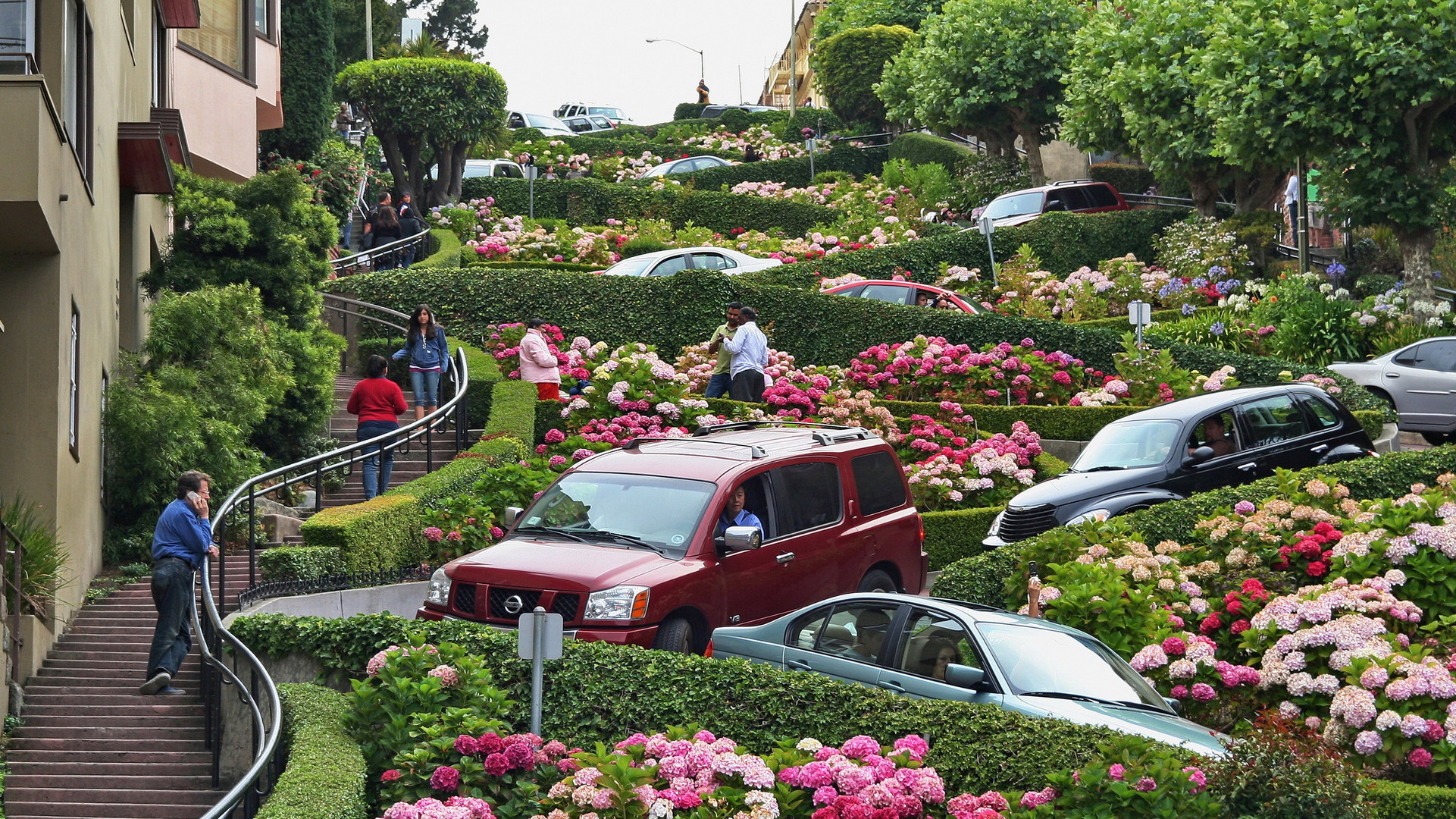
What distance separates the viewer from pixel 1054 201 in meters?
34.9

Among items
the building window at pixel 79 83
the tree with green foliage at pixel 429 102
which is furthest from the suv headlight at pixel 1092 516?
the tree with green foliage at pixel 429 102

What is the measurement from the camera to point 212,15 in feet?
77.1

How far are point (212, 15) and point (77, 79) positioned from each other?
10.4m

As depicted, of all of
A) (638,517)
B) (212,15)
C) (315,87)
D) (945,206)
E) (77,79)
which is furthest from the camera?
(945,206)

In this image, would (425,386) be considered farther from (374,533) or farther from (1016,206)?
(1016,206)

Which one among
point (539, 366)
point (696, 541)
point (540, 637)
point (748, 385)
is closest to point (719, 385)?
point (748, 385)

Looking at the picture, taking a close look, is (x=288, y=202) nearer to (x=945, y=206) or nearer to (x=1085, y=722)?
(x=1085, y=722)

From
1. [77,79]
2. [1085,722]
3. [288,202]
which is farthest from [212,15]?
[1085,722]

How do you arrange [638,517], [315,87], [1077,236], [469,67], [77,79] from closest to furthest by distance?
[638,517] < [77,79] < [1077,236] < [315,87] < [469,67]

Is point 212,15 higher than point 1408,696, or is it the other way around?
point 212,15

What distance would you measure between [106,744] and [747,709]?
498cm

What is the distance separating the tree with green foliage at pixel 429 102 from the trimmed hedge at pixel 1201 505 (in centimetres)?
2855

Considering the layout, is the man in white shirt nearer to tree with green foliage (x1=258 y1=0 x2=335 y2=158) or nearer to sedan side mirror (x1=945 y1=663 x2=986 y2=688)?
sedan side mirror (x1=945 y1=663 x2=986 y2=688)

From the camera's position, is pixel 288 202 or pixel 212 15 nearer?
pixel 288 202
